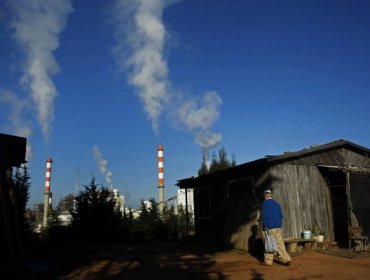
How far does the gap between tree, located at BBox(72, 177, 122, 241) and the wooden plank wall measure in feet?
33.3

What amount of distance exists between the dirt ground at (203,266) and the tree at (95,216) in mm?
6838

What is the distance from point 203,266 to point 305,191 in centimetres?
600

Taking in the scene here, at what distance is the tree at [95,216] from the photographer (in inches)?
822

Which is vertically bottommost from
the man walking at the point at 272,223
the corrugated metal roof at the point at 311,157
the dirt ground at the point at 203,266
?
the dirt ground at the point at 203,266

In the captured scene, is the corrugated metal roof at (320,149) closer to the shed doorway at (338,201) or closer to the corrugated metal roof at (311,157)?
the corrugated metal roof at (311,157)

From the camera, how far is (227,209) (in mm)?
17188

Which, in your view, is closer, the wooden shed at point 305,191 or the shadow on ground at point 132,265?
the shadow on ground at point 132,265

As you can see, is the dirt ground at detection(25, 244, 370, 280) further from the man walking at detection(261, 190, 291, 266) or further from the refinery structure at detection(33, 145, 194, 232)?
the refinery structure at detection(33, 145, 194, 232)

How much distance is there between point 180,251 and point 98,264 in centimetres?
399

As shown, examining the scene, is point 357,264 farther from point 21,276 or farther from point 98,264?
point 21,276

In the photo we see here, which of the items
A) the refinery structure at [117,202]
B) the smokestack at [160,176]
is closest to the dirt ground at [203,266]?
the refinery structure at [117,202]

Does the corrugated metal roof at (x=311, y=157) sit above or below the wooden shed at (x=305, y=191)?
above

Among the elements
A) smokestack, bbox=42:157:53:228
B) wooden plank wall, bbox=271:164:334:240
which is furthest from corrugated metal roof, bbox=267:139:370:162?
smokestack, bbox=42:157:53:228

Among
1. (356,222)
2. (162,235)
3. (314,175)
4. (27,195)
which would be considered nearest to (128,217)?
(162,235)
